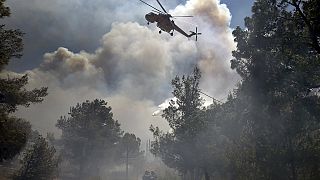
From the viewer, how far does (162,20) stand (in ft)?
69.6

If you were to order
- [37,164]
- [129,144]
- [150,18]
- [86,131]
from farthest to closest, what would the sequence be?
[129,144] → [86,131] → [37,164] → [150,18]

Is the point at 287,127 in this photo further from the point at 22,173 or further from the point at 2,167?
the point at 2,167

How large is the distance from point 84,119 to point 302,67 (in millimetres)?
47435

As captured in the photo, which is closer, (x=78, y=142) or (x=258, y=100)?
(x=258, y=100)

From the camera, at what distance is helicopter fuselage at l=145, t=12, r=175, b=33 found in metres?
20.8

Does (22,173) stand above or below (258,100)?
below

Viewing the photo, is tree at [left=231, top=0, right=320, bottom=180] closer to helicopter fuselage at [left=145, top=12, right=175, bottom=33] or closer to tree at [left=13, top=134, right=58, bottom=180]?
helicopter fuselage at [left=145, top=12, right=175, bottom=33]

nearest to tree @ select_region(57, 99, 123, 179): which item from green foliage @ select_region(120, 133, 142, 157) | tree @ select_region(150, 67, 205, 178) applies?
green foliage @ select_region(120, 133, 142, 157)

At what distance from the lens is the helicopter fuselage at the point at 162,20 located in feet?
68.1

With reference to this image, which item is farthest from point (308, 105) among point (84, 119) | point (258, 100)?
point (84, 119)

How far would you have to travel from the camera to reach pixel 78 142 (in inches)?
2375

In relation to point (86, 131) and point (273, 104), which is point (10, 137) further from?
point (86, 131)

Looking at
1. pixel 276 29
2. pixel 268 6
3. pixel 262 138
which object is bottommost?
pixel 262 138

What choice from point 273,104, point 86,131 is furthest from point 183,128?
point 86,131
